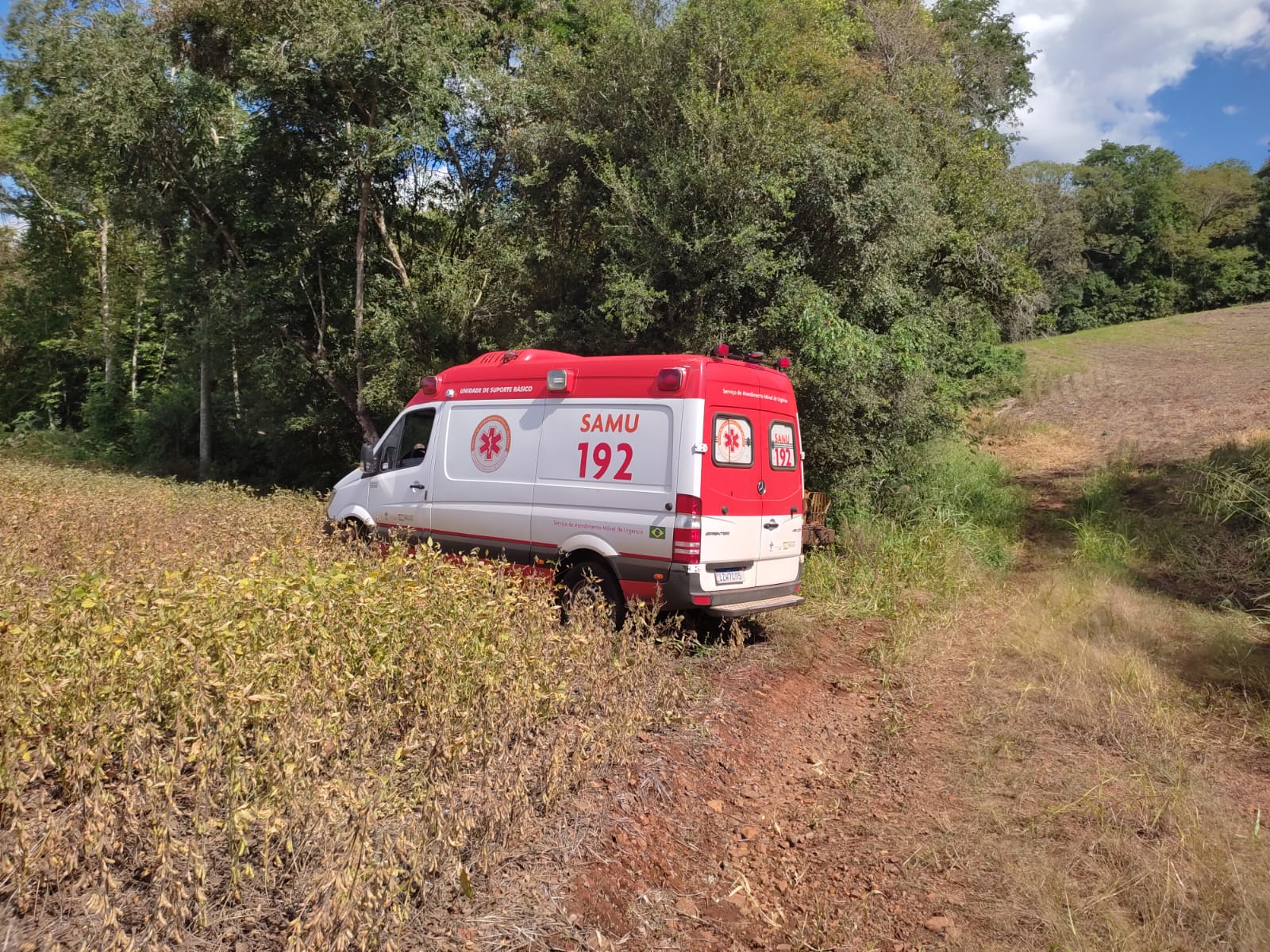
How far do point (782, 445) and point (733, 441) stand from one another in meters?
0.84

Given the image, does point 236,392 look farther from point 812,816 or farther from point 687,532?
point 812,816

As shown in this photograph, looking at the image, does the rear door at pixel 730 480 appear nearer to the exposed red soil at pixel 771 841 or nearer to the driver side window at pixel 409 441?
the exposed red soil at pixel 771 841

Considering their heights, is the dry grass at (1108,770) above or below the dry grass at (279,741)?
below

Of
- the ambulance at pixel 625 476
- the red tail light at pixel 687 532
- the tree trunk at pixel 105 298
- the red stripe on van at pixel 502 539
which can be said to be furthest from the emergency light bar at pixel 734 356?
the tree trunk at pixel 105 298

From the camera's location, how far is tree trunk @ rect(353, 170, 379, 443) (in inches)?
617

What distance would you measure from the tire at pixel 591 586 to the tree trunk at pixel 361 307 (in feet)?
31.8

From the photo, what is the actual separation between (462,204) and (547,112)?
9.78 ft

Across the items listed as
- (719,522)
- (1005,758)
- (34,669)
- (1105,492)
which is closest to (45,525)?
(34,669)

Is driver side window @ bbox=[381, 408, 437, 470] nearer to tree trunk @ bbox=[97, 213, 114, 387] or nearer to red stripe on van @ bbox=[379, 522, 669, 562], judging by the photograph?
red stripe on van @ bbox=[379, 522, 669, 562]

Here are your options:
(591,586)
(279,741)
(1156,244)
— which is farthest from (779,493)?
(1156,244)

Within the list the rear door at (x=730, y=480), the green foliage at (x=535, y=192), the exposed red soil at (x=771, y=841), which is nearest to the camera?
the exposed red soil at (x=771, y=841)

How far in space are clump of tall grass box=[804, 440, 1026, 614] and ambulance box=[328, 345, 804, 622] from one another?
185 centimetres

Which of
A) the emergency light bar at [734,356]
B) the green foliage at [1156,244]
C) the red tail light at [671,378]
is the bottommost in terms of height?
the red tail light at [671,378]

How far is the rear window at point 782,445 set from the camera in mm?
7352
